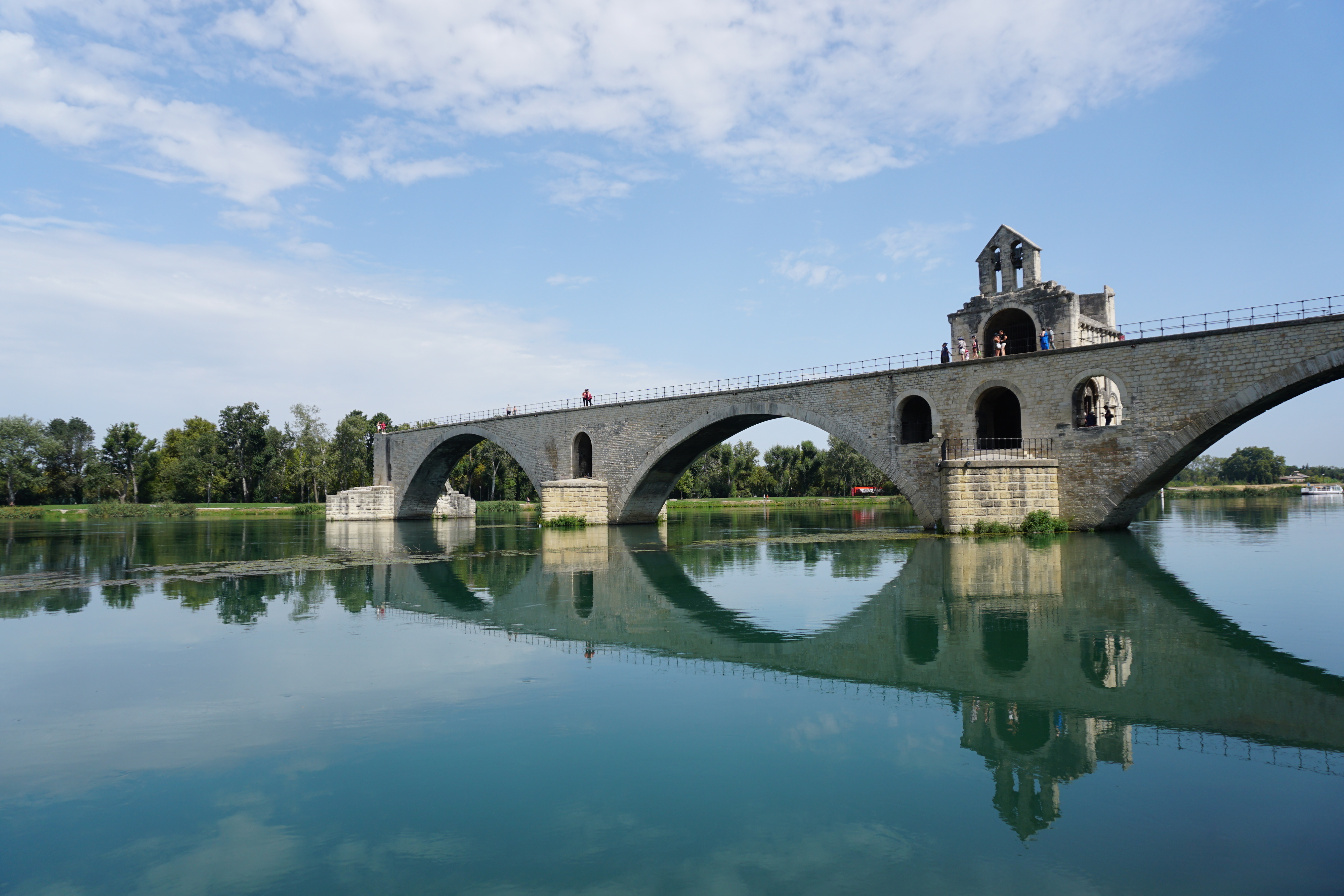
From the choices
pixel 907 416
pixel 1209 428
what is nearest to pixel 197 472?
pixel 907 416

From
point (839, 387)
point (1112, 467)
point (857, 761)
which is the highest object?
point (839, 387)

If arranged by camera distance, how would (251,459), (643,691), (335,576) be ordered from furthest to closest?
(251,459) → (335,576) → (643,691)

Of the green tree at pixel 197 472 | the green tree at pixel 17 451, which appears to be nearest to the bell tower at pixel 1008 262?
the green tree at pixel 197 472

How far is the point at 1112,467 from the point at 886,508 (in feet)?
117

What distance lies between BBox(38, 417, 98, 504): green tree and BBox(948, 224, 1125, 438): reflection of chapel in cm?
8188

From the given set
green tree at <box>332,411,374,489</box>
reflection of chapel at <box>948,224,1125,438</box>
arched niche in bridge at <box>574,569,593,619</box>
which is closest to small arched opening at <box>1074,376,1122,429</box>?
reflection of chapel at <box>948,224,1125,438</box>

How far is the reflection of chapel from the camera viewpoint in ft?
91.7

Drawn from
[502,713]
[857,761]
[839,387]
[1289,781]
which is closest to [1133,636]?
[1289,781]

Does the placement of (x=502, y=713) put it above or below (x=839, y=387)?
below

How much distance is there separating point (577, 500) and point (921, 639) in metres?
31.4

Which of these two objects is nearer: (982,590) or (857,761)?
(857,761)

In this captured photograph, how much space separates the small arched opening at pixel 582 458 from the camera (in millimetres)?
44125

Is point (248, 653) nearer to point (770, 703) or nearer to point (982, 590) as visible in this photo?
point (770, 703)

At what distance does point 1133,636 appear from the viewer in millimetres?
10734
